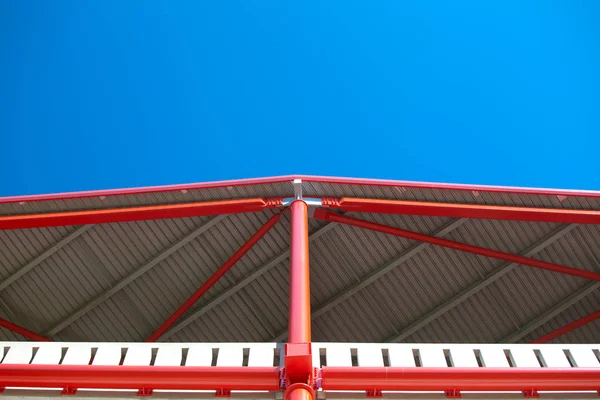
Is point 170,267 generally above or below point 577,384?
above

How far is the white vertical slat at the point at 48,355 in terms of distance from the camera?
14.2 meters

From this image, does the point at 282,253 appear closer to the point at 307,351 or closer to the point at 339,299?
the point at 339,299

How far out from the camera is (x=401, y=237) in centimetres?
2231

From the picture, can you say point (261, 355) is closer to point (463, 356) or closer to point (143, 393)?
point (143, 393)

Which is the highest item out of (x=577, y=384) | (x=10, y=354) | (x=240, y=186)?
(x=240, y=186)

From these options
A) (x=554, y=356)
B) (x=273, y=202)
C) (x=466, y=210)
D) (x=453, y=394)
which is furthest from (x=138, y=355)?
(x=466, y=210)

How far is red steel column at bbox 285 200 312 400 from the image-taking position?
1291 cm

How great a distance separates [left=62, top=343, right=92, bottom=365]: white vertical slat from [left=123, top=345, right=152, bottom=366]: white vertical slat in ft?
2.66

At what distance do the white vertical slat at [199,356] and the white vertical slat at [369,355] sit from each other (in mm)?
3019

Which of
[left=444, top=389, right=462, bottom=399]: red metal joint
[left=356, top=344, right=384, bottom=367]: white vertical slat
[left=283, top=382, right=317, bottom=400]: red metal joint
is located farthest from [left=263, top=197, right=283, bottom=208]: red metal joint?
[left=444, top=389, right=462, bottom=399]: red metal joint

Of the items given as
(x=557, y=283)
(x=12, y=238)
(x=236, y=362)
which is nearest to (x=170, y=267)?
(x=12, y=238)

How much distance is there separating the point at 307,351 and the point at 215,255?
381 inches

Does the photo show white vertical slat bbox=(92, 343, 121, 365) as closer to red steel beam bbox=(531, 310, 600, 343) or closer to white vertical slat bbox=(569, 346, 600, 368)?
white vertical slat bbox=(569, 346, 600, 368)

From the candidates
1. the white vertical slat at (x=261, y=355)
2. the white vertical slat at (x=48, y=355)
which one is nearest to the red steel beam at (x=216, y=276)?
the white vertical slat at (x=261, y=355)
